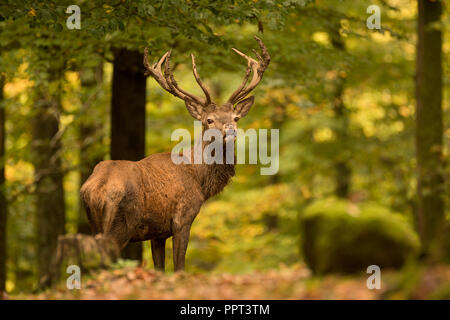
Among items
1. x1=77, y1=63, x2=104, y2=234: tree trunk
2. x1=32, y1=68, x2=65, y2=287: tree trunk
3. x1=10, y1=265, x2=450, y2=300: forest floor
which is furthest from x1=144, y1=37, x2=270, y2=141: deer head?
A: x1=32, y1=68, x2=65, y2=287: tree trunk

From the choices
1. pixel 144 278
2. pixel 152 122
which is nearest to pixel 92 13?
pixel 144 278

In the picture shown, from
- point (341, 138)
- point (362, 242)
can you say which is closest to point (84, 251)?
point (362, 242)

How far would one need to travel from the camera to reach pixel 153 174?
285 inches

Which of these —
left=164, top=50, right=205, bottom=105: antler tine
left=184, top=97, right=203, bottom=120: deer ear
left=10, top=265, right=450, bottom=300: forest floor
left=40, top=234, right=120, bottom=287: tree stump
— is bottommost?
left=10, top=265, right=450, bottom=300: forest floor

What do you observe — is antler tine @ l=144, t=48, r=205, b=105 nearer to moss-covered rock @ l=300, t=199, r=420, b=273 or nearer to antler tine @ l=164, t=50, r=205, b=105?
antler tine @ l=164, t=50, r=205, b=105

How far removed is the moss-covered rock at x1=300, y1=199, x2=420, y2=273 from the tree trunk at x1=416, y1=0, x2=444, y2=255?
278 inches

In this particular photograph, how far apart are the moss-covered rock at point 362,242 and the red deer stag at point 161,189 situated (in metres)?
1.50

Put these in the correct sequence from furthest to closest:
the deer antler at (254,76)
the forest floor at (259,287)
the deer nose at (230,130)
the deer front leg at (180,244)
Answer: the deer antler at (254,76) → the deer front leg at (180,244) → the deer nose at (230,130) → the forest floor at (259,287)

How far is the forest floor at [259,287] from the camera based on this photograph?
185 inches

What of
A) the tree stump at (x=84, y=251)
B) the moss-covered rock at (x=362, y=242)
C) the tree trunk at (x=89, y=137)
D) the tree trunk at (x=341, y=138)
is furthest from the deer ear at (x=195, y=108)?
the tree trunk at (x=341, y=138)

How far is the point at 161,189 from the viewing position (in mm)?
7215

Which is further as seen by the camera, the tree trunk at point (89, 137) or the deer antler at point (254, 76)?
the tree trunk at point (89, 137)

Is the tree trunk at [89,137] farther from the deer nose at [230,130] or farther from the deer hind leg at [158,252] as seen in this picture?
the deer nose at [230,130]

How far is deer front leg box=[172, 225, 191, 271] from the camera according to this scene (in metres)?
7.19
